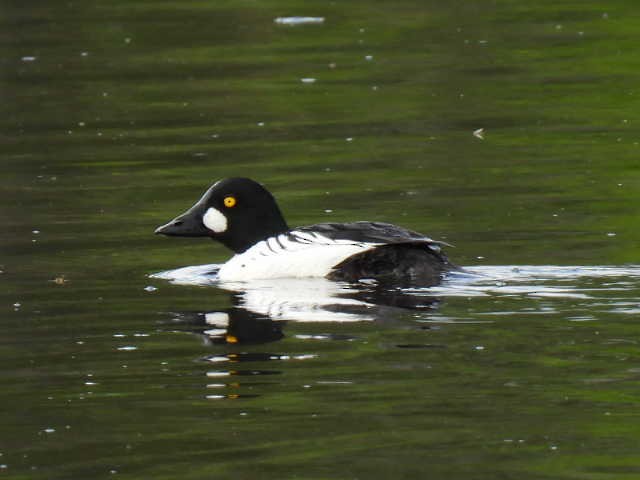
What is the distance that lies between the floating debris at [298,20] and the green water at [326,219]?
161mm

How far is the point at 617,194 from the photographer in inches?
503

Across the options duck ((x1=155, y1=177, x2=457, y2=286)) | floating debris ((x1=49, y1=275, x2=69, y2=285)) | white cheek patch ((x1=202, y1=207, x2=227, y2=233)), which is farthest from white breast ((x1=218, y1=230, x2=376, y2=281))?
floating debris ((x1=49, y1=275, x2=69, y2=285))

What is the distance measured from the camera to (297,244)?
427 inches

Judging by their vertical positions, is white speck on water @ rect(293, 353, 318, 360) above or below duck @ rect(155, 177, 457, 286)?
below

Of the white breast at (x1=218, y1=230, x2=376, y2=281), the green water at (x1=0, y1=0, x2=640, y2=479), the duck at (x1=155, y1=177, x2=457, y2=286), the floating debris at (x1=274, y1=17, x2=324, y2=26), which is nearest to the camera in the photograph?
the green water at (x1=0, y1=0, x2=640, y2=479)

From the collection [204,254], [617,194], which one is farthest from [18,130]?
[617,194]

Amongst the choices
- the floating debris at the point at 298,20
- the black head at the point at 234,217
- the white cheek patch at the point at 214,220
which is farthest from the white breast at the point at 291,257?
the floating debris at the point at 298,20

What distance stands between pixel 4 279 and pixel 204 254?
5.61 feet

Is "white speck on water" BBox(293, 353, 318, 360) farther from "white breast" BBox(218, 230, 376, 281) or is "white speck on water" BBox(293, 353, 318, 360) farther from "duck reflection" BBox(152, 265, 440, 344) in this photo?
"white breast" BBox(218, 230, 376, 281)

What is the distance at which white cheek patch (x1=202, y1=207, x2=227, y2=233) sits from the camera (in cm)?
1147

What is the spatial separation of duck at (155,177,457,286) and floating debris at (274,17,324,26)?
1195cm

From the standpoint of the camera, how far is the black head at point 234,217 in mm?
11422

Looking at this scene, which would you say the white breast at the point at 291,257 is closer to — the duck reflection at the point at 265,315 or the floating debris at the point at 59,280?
the duck reflection at the point at 265,315

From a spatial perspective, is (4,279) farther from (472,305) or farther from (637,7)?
(637,7)
